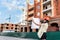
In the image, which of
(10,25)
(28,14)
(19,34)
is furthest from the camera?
(10,25)

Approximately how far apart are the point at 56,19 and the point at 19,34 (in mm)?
20386

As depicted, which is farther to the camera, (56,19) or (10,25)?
(10,25)

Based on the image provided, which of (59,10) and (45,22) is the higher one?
(59,10)

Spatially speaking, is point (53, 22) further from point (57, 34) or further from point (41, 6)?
point (57, 34)

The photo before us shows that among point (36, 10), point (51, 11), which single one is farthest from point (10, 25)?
point (51, 11)

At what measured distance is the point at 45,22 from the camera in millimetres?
8469

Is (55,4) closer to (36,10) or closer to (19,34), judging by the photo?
(36,10)

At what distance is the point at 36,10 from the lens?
4725 cm

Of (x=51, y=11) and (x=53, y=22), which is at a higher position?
(x=51, y=11)

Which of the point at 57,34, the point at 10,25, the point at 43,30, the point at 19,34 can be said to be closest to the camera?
the point at 43,30

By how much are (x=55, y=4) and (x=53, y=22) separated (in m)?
4.64

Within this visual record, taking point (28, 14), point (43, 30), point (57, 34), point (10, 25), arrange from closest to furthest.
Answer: point (43, 30), point (57, 34), point (28, 14), point (10, 25)

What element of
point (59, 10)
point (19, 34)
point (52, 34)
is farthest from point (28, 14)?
point (52, 34)

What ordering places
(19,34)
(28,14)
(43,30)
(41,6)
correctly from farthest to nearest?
(28,14) < (41,6) < (19,34) < (43,30)
